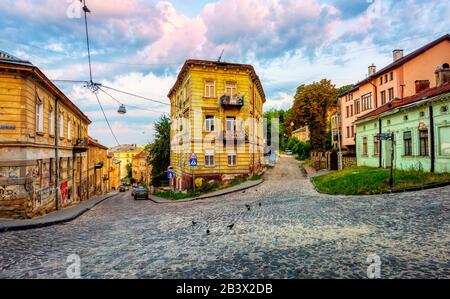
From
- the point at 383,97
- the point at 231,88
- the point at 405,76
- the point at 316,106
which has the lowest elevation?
the point at 231,88

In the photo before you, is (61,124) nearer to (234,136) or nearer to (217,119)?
(217,119)

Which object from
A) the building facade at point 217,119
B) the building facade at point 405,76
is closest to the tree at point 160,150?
the building facade at point 217,119

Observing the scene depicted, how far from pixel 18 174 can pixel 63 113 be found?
8379 millimetres

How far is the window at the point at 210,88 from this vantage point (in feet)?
79.4

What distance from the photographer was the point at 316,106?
39.8 metres

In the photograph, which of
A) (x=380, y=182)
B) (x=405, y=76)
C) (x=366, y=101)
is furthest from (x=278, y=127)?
(x=380, y=182)

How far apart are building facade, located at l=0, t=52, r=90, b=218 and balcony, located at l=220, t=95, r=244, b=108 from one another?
1243cm

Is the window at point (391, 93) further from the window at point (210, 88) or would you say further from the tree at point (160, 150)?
the tree at point (160, 150)

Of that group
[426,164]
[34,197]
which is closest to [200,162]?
[34,197]

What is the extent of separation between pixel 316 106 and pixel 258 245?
36.3 meters

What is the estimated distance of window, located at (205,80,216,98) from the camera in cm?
2419

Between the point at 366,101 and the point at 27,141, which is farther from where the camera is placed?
the point at 366,101

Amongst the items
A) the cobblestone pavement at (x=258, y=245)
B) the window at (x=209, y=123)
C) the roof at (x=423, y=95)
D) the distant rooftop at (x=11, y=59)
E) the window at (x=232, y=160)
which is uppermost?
the distant rooftop at (x=11, y=59)

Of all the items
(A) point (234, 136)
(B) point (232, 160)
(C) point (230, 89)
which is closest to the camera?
(A) point (234, 136)
